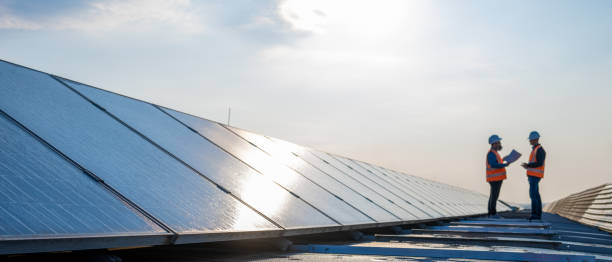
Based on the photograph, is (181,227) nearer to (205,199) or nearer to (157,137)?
(205,199)

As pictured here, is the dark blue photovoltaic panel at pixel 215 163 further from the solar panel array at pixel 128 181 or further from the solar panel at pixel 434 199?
the solar panel at pixel 434 199

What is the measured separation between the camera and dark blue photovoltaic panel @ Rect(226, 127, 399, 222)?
8.54m

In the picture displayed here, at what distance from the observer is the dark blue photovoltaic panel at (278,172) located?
7176 mm

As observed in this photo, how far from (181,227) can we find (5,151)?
133 cm

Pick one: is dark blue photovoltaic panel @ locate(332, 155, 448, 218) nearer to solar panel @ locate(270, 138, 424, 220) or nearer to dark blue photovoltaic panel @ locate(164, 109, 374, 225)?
solar panel @ locate(270, 138, 424, 220)

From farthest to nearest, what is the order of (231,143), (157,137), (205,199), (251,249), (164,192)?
1. (231,143)
2. (157,137)
3. (251,249)
4. (205,199)
5. (164,192)

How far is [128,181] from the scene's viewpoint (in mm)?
4406

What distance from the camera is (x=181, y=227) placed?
13.3 ft

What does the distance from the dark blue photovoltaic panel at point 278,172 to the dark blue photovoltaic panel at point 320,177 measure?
1.33 ft

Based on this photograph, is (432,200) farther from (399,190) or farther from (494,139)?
(494,139)

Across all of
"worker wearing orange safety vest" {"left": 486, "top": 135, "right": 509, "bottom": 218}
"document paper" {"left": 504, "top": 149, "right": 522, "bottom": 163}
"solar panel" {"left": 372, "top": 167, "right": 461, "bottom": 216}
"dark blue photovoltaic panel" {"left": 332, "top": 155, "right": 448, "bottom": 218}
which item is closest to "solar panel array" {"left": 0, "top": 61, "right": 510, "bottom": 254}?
"dark blue photovoltaic panel" {"left": 332, "top": 155, "right": 448, "bottom": 218}

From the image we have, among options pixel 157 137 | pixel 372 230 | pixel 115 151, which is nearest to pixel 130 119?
pixel 157 137

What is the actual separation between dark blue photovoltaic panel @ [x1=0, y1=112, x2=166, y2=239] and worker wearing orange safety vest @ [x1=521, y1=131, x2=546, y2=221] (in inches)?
445

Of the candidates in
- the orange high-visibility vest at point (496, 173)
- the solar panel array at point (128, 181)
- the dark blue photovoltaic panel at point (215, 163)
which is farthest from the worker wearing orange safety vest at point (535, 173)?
the dark blue photovoltaic panel at point (215, 163)
